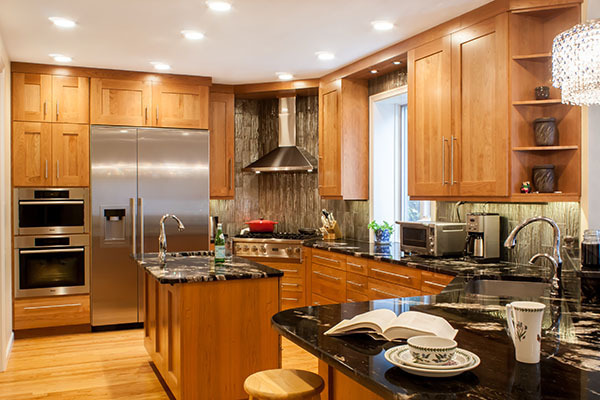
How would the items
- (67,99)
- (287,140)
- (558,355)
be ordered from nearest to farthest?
(558,355), (67,99), (287,140)

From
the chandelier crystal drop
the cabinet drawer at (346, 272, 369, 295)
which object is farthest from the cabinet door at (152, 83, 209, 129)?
the chandelier crystal drop

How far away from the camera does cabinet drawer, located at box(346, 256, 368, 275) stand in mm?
4426

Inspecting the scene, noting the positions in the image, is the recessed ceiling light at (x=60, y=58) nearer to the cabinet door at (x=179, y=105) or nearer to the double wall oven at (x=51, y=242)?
the cabinet door at (x=179, y=105)

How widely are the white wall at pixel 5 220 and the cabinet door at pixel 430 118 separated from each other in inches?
130

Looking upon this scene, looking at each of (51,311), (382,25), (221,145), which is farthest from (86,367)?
(382,25)

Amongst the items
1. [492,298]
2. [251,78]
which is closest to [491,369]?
[492,298]

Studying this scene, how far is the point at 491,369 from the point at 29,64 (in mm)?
5290

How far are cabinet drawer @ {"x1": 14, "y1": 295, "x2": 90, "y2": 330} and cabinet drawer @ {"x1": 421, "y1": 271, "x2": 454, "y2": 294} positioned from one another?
3462 mm

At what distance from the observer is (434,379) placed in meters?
1.28

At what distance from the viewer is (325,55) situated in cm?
489

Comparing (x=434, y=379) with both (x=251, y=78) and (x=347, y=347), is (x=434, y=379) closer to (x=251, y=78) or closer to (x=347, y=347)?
Result: (x=347, y=347)

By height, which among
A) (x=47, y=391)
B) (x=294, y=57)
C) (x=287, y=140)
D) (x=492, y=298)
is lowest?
(x=47, y=391)

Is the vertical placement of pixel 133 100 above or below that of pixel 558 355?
above

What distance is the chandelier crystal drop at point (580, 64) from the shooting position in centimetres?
240
